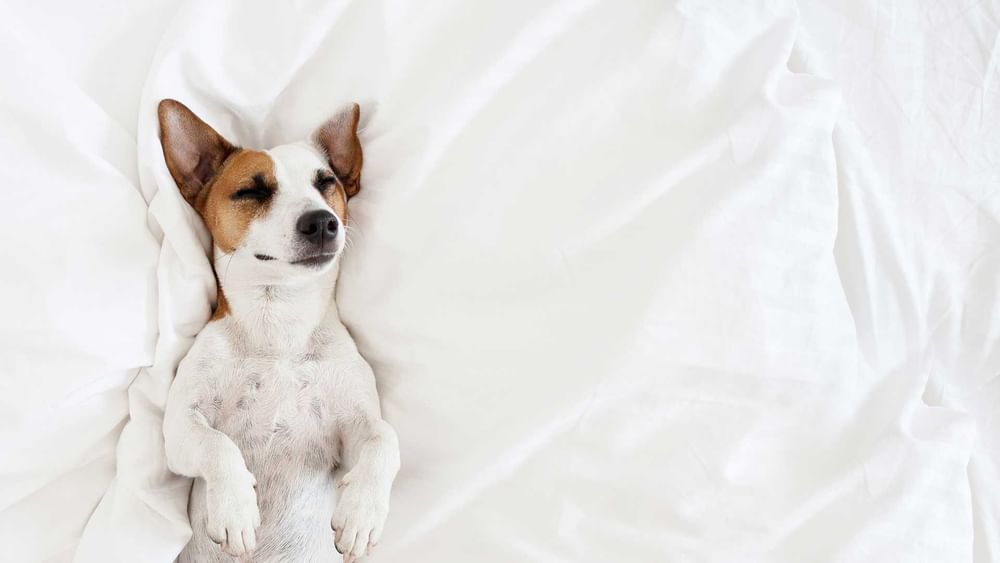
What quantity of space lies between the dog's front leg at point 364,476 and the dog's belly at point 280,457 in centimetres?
5

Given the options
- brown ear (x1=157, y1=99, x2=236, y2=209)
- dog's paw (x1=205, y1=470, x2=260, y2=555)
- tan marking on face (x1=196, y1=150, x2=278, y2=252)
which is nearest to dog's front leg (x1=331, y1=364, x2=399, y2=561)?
dog's paw (x1=205, y1=470, x2=260, y2=555)

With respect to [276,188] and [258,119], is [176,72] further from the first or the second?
[276,188]

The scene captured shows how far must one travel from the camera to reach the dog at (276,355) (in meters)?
1.37

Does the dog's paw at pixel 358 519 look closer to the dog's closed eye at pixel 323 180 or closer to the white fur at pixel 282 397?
the white fur at pixel 282 397

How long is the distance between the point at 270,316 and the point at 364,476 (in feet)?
1.26

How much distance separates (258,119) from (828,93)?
113cm

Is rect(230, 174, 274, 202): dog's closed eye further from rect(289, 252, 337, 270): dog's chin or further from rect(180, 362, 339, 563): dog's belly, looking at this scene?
rect(180, 362, 339, 563): dog's belly

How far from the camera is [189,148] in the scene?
145 centimetres

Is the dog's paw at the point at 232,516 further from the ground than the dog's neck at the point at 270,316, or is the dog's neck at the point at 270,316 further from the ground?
the dog's neck at the point at 270,316

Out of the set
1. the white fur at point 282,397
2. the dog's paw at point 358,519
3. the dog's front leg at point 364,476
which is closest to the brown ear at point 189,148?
the white fur at point 282,397

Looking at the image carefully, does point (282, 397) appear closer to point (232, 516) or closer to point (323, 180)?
point (232, 516)

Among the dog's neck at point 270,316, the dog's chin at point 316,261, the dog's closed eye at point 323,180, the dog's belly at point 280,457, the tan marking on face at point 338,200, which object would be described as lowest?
the dog's belly at point 280,457

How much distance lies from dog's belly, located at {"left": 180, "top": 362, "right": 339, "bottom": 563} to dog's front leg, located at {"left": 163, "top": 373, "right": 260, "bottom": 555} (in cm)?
6

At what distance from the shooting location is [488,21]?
1458 mm
